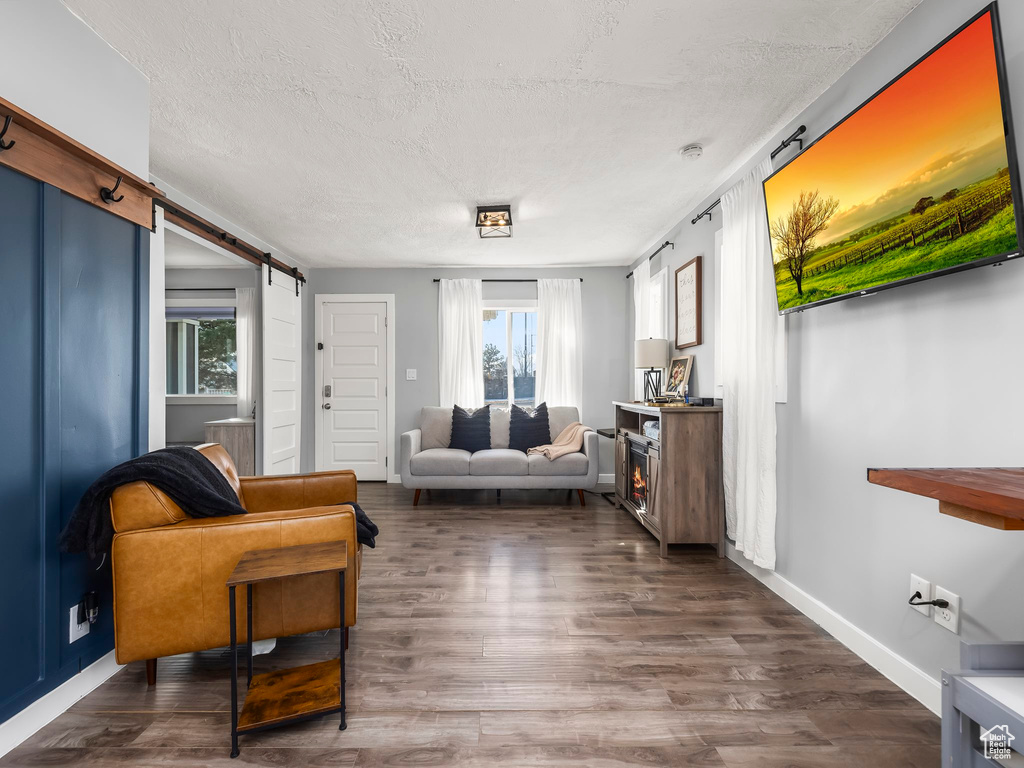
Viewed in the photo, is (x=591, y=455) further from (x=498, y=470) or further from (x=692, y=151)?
(x=692, y=151)

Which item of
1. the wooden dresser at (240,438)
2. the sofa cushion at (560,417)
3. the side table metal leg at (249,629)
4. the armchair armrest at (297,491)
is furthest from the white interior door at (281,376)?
the side table metal leg at (249,629)

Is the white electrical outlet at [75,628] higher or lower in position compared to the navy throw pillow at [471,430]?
lower

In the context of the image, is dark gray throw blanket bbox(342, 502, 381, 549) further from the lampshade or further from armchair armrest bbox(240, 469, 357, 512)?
the lampshade

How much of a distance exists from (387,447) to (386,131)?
3.71 metres

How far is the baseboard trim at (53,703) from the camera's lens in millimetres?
1527

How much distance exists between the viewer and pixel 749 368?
110 inches

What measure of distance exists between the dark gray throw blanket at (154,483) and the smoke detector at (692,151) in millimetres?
2874

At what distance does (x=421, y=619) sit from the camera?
2.37 metres

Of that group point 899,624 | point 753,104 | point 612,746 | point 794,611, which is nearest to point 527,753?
point 612,746

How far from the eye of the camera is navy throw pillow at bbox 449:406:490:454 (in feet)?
16.6

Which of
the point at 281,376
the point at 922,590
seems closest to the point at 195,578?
the point at 922,590

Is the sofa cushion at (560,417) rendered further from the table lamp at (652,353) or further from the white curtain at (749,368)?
the white curtain at (749,368)

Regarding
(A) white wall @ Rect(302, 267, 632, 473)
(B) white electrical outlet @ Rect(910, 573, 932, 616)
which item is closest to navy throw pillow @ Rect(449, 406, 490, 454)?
(A) white wall @ Rect(302, 267, 632, 473)

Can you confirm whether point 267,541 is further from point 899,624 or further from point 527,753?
point 899,624
